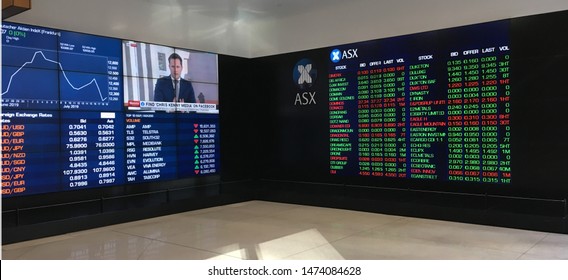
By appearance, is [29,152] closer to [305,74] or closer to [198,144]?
[198,144]

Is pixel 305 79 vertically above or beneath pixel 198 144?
above

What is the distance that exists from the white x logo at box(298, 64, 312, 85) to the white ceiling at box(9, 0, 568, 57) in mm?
494

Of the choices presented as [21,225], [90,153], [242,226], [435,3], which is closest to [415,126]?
[435,3]

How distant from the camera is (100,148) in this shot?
5711mm

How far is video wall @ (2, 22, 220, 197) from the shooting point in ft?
16.5

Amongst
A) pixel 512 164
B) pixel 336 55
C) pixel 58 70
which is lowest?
pixel 512 164

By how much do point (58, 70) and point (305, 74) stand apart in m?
3.38

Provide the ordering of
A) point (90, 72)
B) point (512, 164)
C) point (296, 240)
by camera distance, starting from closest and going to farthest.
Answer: point (296, 240)
point (512, 164)
point (90, 72)

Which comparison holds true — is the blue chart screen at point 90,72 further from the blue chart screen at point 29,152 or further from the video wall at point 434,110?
the video wall at point 434,110

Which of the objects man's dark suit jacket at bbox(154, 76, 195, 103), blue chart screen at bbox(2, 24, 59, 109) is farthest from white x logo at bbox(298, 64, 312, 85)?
blue chart screen at bbox(2, 24, 59, 109)

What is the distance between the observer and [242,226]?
18.2 feet

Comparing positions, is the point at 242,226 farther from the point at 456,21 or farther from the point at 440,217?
the point at 456,21

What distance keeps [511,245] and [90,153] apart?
478cm

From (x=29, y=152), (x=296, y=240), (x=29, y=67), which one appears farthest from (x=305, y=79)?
(x=29, y=152)
